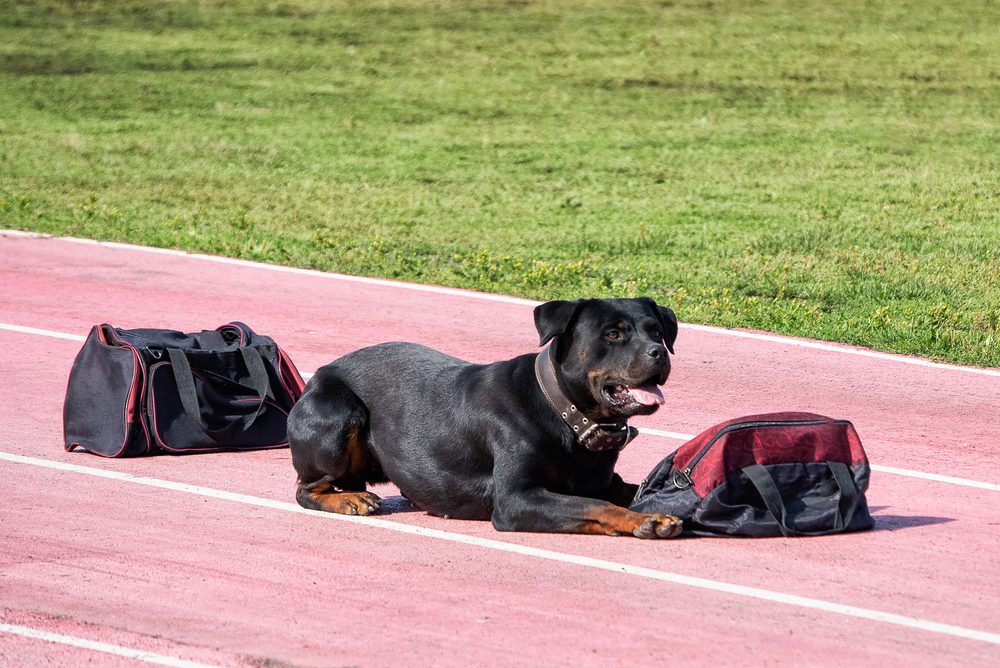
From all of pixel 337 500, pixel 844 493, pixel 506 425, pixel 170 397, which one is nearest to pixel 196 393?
pixel 170 397

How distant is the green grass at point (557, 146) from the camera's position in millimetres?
15961

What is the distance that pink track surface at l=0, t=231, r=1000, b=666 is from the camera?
20.6 feet

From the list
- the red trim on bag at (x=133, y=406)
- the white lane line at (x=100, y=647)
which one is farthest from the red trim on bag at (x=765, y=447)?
the red trim on bag at (x=133, y=406)

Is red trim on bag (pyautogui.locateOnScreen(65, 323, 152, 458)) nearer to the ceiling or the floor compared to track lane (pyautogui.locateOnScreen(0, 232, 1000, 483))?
nearer to the ceiling

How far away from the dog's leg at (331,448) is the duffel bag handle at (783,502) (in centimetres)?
199

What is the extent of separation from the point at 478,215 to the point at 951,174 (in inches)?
263

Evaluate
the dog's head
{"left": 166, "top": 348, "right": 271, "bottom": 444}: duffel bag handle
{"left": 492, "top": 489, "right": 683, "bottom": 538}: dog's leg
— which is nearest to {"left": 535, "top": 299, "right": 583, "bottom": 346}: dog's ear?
the dog's head

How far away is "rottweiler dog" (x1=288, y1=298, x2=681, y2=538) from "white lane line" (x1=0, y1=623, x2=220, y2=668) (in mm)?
2057

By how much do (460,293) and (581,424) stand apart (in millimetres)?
7545

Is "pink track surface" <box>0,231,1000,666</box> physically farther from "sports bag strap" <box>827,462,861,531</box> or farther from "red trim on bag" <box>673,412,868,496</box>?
"red trim on bag" <box>673,412,868,496</box>

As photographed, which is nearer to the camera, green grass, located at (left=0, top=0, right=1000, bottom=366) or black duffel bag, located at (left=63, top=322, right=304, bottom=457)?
black duffel bag, located at (left=63, top=322, right=304, bottom=457)

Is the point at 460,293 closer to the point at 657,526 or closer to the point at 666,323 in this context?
the point at 666,323

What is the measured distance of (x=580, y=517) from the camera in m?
7.57

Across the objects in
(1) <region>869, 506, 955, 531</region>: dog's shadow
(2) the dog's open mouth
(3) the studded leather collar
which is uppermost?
(2) the dog's open mouth
